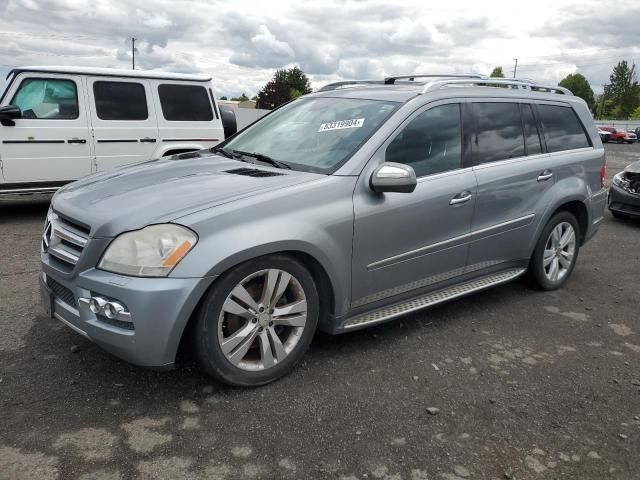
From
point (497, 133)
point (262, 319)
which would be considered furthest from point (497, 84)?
point (262, 319)

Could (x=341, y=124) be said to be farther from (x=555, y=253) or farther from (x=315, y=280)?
(x=555, y=253)

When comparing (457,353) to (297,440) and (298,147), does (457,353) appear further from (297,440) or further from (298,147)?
(298,147)

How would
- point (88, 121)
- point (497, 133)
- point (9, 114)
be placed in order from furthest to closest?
point (88, 121), point (9, 114), point (497, 133)

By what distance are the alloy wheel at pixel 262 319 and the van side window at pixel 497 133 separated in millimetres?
1832

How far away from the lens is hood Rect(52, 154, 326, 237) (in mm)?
2863

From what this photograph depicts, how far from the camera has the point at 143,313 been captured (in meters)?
2.70

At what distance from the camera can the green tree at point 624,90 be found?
92438 millimetres

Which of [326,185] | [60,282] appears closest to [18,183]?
[60,282]

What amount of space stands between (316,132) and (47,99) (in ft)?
17.1

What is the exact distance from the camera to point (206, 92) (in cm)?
877

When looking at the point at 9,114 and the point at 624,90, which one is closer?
the point at 9,114

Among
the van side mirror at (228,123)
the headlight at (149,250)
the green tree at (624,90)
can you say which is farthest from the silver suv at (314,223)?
the green tree at (624,90)

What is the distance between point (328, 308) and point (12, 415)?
67.9 inches

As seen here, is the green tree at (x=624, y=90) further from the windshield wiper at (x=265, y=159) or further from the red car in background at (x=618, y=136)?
the windshield wiper at (x=265, y=159)
